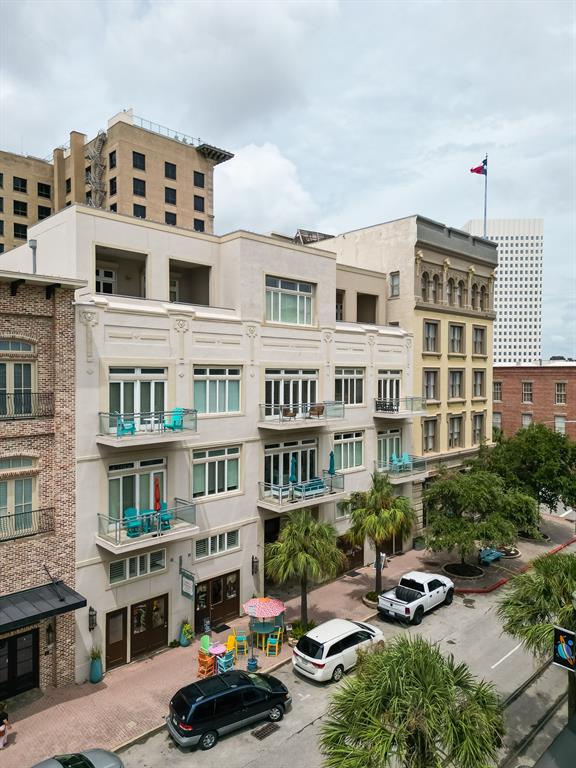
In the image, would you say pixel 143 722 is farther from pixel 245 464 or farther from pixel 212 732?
pixel 245 464

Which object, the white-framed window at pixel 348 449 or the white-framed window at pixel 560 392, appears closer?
the white-framed window at pixel 348 449

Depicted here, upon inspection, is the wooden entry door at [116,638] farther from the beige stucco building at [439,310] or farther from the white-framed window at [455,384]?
the white-framed window at [455,384]

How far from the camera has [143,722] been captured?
16812mm

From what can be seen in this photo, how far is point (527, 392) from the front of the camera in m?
55.1

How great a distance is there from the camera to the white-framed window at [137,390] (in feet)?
66.9

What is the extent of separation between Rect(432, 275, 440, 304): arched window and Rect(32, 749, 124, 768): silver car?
3046cm

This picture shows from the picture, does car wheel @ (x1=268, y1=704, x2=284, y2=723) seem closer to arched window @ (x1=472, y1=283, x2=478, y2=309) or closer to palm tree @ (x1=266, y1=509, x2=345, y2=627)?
palm tree @ (x1=266, y1=509, x2=345, y2=627)

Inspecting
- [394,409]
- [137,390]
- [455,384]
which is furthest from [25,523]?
[455,384]

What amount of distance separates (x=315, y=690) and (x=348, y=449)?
13535mm

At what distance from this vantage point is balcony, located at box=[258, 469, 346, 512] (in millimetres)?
24656

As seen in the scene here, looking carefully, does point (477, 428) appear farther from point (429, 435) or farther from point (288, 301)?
point (288, 301)

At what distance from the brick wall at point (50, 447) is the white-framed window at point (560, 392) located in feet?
160

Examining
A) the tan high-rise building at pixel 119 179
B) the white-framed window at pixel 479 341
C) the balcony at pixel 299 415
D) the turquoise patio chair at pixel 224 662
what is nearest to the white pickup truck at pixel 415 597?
the turquoise patio chair at pixel 224 662

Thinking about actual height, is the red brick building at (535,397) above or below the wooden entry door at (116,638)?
above
